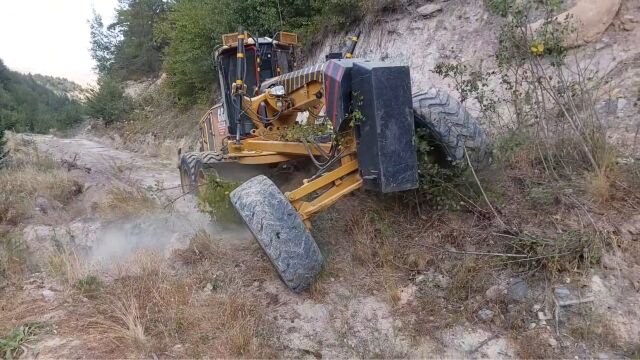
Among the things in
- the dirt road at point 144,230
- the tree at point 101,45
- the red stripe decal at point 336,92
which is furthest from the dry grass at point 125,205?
the tree at point 101,45

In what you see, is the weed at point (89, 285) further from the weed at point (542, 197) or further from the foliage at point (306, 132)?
the weed at point (542, 197)

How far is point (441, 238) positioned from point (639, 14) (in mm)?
3840

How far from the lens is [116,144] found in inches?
762

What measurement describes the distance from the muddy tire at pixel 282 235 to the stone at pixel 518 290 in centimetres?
141

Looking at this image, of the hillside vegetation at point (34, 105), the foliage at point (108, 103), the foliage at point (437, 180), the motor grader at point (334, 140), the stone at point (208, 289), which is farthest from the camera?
the hillside vegetation at point (34, 105)

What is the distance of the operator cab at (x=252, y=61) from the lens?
21.2ft

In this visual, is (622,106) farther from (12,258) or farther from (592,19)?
(12,258)

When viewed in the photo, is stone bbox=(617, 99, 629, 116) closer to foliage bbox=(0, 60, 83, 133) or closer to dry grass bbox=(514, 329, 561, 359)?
dry grass bbox=(514, 329, 561, 359)

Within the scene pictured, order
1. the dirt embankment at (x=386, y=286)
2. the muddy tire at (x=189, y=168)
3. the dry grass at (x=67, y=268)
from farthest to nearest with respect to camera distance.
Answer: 1. the muddy tire at (x=189, y=168)
2. the dry grass at (x=67, y=268)
3. the dirt embankment at (x=386, y=286)

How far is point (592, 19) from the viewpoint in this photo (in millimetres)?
5598

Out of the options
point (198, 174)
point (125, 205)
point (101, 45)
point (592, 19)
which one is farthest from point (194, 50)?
Answer: point (101, 45)

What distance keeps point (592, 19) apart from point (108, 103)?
21.4 m

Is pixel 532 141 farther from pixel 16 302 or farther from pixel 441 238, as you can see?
pixel 16 302

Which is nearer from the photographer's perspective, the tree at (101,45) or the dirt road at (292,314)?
the dirt road at (292,314)
